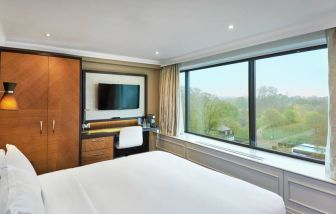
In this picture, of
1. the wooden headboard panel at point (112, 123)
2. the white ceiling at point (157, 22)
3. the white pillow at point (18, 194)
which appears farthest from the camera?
the wooden headboard panel at point (112, 123)

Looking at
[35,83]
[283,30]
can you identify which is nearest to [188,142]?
[283,30]

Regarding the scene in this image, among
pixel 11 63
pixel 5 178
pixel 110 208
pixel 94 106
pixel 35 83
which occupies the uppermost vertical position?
pixel 11 63

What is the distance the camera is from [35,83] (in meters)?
2.92

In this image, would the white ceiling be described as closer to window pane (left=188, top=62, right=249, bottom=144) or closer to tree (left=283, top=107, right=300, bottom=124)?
window pane (left=188, top=62, right=249, bottom=144)

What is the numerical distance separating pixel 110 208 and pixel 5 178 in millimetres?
761

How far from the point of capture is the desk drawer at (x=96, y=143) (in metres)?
3.40

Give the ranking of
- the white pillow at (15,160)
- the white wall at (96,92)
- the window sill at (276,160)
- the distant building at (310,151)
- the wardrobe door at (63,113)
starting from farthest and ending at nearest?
the white wall at (96,92) < the wardrobe door at (63,113) < the distant building at (310,151) < the window sill at (276,160) < the white pillow at (15,160)

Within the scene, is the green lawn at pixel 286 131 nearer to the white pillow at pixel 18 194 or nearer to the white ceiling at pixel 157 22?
the white ceiling at pixel 157 22

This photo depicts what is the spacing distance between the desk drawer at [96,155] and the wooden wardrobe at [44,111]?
0.17 metres

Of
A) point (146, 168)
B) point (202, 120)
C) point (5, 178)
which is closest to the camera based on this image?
point (5, 178)

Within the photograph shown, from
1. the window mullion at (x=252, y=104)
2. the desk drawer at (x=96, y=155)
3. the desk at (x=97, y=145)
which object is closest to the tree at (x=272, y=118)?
the window mullion at (x=252, y=104)

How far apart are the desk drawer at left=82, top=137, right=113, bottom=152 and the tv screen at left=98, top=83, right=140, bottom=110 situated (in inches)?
26.6

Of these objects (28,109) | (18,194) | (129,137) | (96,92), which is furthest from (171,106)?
(18,194)

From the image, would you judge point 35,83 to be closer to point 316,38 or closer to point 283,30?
point 283,30
